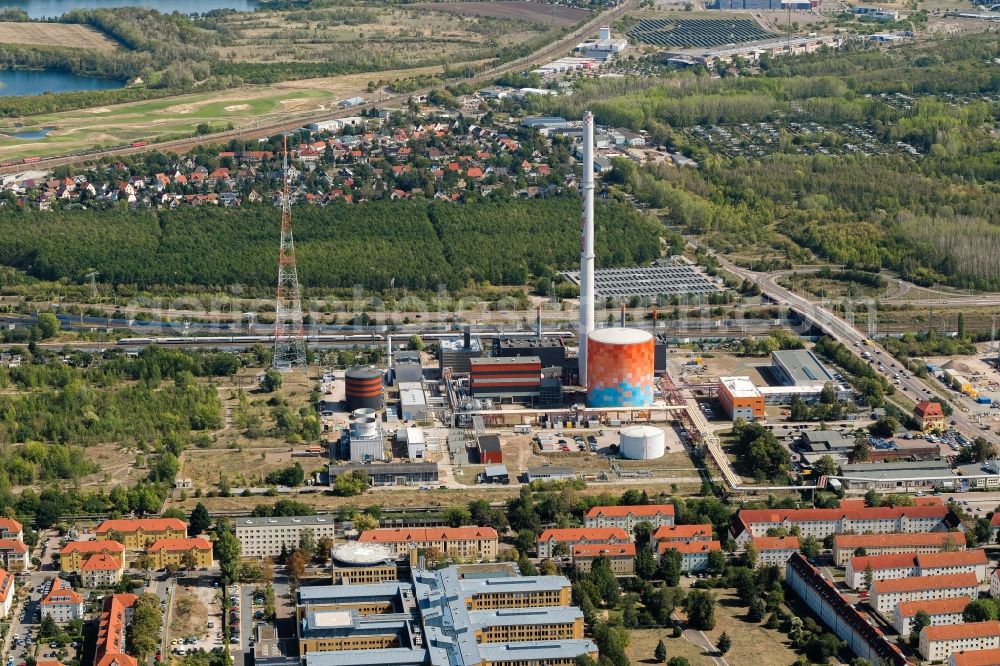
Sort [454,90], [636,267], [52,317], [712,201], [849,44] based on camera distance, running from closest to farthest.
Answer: [52,317] < [636,267] < [712,201] < [454,90] < [849,44]

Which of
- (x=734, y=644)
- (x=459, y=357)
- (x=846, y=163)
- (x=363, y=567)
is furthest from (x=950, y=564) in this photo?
(x=846, y=163)

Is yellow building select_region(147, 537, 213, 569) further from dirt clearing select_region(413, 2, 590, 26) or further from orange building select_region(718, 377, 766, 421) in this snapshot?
dirt clearing select_region(413, 2, 590, 26)

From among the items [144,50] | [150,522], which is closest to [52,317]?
[150,522]

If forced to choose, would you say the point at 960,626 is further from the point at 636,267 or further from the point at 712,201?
the point at 712,201

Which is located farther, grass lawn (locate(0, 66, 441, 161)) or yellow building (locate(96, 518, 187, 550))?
grass lawn (locate(0, 66, 441, 161))

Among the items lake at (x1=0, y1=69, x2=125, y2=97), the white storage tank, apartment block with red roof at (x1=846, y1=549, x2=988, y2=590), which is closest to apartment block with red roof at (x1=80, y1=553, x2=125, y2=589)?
the white storage tank

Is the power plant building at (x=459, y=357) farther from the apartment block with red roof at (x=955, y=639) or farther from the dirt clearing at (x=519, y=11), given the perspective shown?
the dirt clearing at (x=519, y=11)

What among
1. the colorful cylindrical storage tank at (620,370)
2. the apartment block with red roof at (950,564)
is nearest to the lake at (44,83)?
the colorful cylindrical storage tank at (620,370)
